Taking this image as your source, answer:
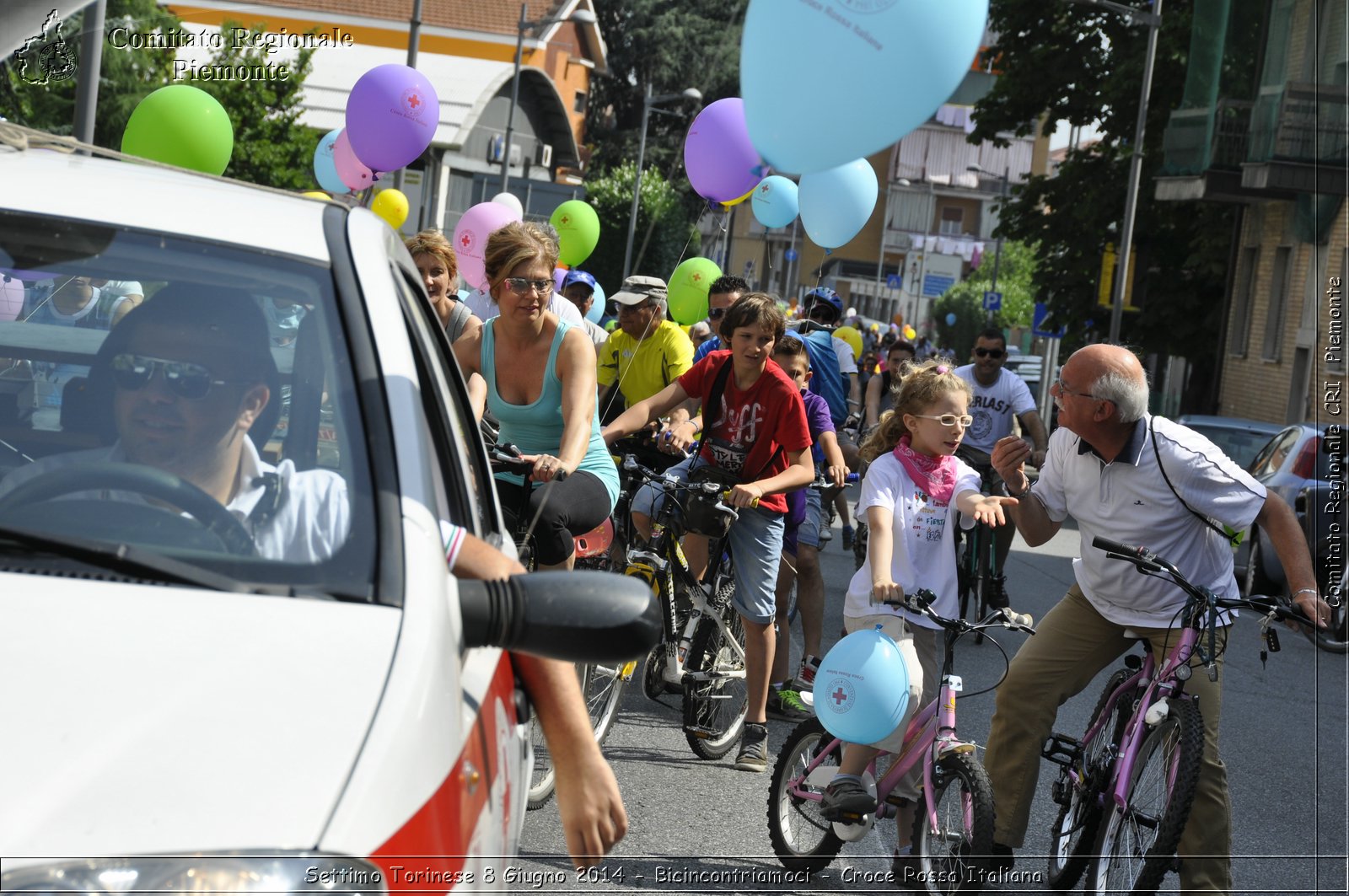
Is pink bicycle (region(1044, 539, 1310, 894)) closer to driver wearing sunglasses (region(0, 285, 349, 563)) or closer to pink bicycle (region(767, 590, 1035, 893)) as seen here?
pink bicycle (region(767, 590, 1035, 893))

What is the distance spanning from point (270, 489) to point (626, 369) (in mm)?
5921

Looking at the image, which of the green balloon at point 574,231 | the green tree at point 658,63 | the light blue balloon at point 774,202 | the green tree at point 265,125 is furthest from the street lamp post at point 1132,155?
the green tree at point 658,63

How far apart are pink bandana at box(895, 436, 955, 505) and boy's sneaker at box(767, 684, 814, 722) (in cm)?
240

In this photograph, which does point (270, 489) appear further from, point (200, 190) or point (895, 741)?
point (895, 741)

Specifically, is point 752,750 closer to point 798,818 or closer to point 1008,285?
point 798,818

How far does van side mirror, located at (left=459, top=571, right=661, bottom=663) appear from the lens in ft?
7.30

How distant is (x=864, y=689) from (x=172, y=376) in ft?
9.60

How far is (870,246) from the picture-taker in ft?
329

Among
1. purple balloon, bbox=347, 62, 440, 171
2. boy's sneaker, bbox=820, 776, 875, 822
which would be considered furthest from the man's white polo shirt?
purple balloon, bbox=347, 62, 440, 171

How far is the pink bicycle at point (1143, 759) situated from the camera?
4832 mm

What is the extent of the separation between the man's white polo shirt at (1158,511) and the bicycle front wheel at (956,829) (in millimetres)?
896

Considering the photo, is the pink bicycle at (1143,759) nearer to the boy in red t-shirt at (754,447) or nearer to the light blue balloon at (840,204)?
the boy in red t-shirt at (754,447)

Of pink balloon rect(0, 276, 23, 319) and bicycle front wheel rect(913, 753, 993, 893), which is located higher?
pink balloon rect(0, 276, 23, 319)

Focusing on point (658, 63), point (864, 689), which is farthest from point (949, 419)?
point (658, 63)
